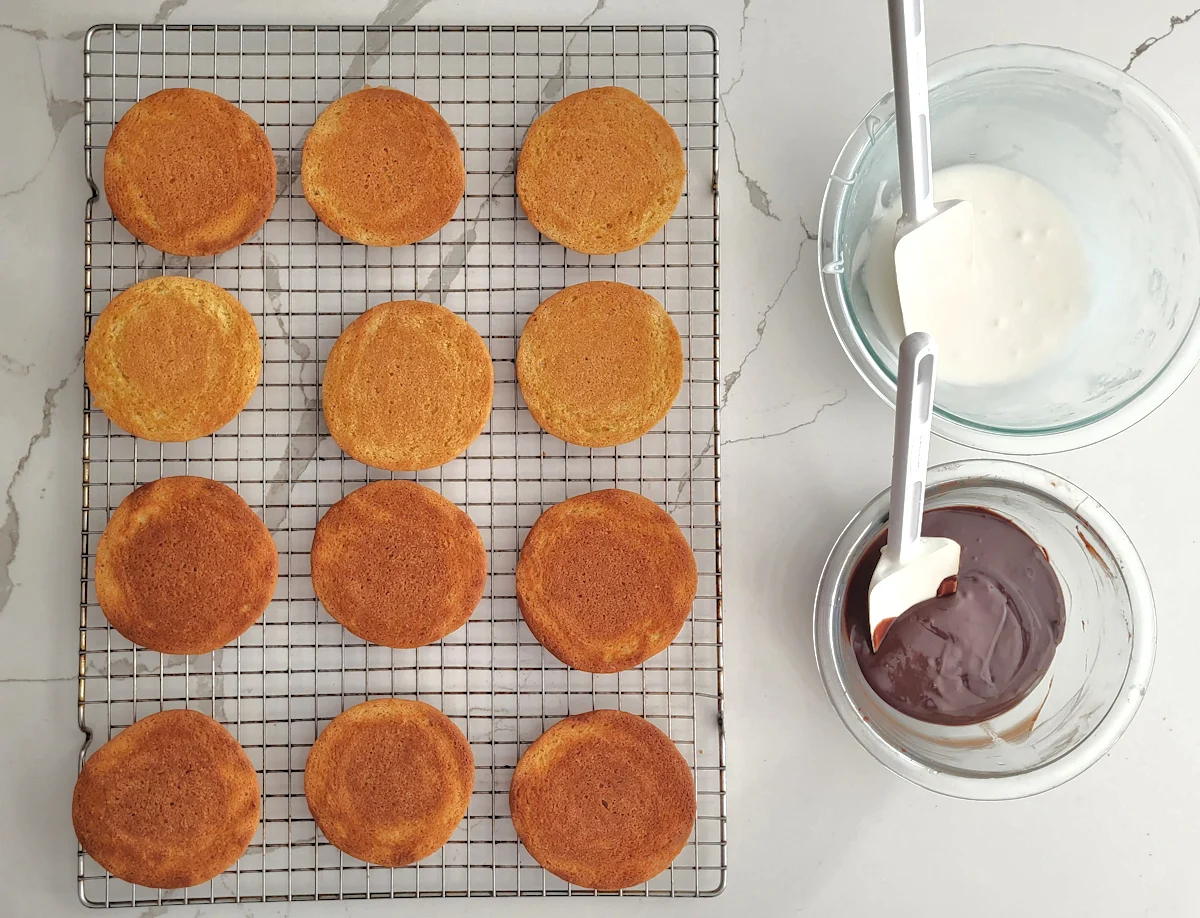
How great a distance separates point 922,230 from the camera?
948 mm

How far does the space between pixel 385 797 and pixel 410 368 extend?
49cm

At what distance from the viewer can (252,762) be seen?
1.07 metres

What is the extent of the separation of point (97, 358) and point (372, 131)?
16.2 inches

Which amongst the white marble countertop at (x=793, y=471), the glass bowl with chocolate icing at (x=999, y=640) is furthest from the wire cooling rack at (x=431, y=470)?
the glass bowl with chocolate icing at (x=999, y=640)

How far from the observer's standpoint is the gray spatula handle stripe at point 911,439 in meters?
0.82

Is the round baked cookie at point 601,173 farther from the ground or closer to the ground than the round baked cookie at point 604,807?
farther from the ground

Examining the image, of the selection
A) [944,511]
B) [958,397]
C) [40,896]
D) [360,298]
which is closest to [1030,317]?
[958,397]

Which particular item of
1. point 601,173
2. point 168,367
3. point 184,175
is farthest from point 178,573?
point 601,173

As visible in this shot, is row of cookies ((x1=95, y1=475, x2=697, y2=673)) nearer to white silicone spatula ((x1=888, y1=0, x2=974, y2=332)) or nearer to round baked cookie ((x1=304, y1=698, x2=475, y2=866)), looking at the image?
round baked cookie ((x1=304, y1=698, x2=475, y2=866))

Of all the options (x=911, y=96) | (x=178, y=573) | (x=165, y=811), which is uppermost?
(x=911, y=96)

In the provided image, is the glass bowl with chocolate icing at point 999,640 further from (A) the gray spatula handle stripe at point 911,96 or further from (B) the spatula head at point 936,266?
(A) the gray spatula handle stripe at point 911,96

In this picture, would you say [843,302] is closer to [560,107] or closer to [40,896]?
[560,107]

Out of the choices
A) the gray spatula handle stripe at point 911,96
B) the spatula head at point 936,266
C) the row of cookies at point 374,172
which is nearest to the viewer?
the gray spatula handle stripe at point 911,96

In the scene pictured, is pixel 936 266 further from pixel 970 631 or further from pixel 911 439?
pixel 970 631
